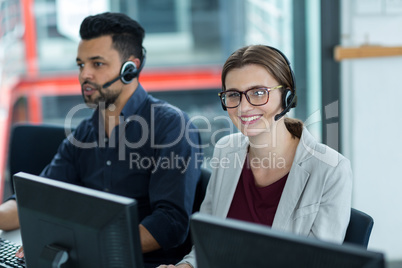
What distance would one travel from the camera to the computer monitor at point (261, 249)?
2.34ft

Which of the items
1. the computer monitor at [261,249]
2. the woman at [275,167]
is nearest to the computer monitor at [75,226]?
the computer monitor at [261,249]

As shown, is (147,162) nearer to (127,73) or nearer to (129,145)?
(129,145)

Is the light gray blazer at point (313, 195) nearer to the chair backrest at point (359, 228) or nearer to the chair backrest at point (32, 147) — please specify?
the chair backrest at point (359, 228)

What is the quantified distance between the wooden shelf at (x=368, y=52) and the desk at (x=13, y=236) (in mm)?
1635

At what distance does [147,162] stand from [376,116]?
51.0 inches

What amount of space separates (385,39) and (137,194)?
1.47 meters

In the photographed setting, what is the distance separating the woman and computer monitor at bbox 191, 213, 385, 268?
52 centimetres

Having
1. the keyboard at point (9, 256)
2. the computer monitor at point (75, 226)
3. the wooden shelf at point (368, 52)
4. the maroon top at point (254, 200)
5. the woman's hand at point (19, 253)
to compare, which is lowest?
the keyboard at point (9, 256)

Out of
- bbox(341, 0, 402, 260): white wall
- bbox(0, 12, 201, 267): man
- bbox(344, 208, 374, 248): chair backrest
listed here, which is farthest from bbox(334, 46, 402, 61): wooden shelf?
bbox(344, 208, 374, 248): chair backrest

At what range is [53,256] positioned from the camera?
104 centimetres

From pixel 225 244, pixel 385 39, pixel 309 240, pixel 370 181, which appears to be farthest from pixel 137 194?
pixel 385 39

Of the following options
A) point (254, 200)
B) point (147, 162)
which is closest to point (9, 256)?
point (147, 162)

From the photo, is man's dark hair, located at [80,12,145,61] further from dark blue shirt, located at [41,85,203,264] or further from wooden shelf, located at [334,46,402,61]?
wooden shelf, located at [334,46,402,61]

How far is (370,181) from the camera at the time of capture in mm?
2598
